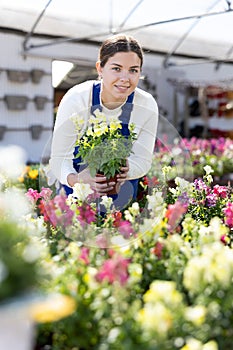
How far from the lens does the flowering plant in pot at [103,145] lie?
6.54ft

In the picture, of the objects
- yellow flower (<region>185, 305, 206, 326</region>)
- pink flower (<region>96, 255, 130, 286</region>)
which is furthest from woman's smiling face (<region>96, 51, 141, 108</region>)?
yellow flower (<region>185, 305, 206, 326</region>)

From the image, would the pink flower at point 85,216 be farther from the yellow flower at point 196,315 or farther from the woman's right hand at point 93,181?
the yellow flower at point 196,315

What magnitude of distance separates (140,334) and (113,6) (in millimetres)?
5909

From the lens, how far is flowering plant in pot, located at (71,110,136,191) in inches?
78.5

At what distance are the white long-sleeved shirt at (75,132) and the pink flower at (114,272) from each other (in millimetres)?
705

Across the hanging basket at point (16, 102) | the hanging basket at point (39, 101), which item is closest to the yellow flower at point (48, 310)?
the hanging basket at point (16, 102)

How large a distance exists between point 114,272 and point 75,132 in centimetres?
84

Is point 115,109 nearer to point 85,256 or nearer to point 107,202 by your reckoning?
point 107,202

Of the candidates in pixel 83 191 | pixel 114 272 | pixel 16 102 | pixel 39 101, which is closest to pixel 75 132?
pixel 83 191

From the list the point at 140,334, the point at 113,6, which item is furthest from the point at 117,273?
the point at 113,6

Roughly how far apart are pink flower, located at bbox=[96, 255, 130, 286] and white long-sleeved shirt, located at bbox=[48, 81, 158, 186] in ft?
2.31

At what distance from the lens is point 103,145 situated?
202 cm

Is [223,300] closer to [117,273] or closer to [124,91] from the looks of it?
[117,273]

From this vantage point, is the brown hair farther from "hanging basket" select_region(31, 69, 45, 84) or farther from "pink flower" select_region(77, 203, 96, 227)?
"hanging basket" select_region(31, 69, 45, 84)
